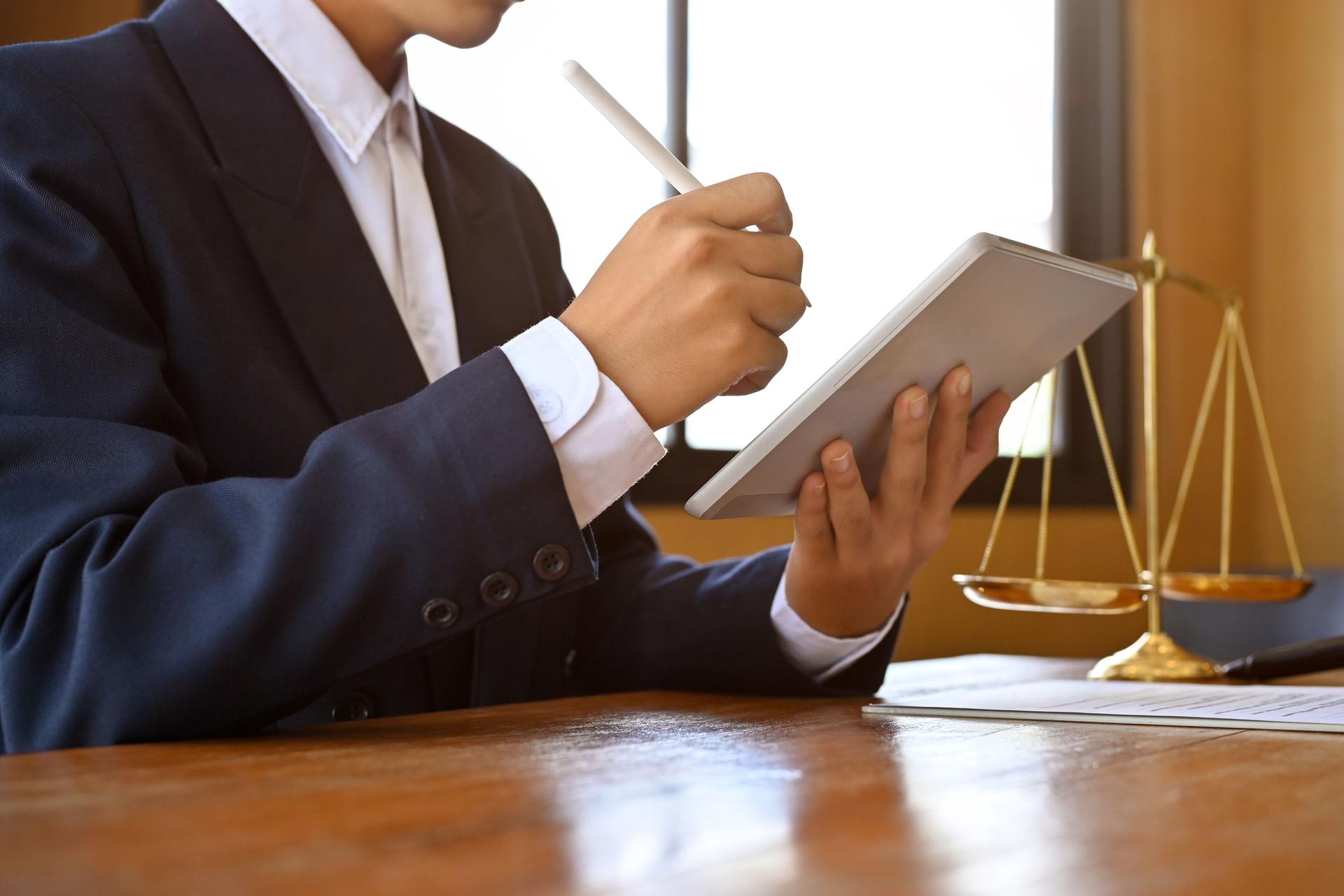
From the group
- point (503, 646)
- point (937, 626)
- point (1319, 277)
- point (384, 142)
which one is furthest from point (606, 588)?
point (1319, 277)

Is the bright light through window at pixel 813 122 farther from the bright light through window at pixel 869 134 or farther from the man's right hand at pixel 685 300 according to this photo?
the man's right hand at pixel 685 300

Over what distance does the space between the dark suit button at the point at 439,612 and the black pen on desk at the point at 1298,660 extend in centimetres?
73

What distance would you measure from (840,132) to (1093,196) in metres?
0.80

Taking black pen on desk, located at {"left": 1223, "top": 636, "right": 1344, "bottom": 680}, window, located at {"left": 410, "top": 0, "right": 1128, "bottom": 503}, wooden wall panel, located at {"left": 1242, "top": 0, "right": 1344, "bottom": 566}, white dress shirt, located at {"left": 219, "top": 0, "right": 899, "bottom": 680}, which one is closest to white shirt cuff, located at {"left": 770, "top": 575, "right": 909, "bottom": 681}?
white dress shirt, located at {"left": 219, "top": 0, "right": 899, "bottom": 680}

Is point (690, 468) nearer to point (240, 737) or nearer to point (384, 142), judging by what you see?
point (384, 142)

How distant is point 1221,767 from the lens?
21.4 inches

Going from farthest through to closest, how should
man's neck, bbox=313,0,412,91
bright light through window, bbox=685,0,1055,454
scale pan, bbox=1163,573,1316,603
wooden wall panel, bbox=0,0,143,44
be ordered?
bright light through window, bbox=685,0,1055,454 → wooden wall panel, bbox=0,0,143,44 → scale pan, bbox=1163,573,1316,603 → man's neck, bbox=313,0,412,91

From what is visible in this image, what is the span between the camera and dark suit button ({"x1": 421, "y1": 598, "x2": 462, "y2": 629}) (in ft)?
2.04

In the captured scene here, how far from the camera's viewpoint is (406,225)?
3.50 ft

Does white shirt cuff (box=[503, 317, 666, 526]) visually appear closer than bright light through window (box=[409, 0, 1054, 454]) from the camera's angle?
Yes

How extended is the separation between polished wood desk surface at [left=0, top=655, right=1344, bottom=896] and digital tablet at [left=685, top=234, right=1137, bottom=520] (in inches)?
6.1

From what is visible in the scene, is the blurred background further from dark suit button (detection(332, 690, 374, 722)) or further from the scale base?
dark suit button (detection(332, 690, 374, 722))

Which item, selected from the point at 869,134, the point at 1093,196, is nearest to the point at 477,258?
the point at 869,134

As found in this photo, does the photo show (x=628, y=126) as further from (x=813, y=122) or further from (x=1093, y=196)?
(x=1093, y=196)
